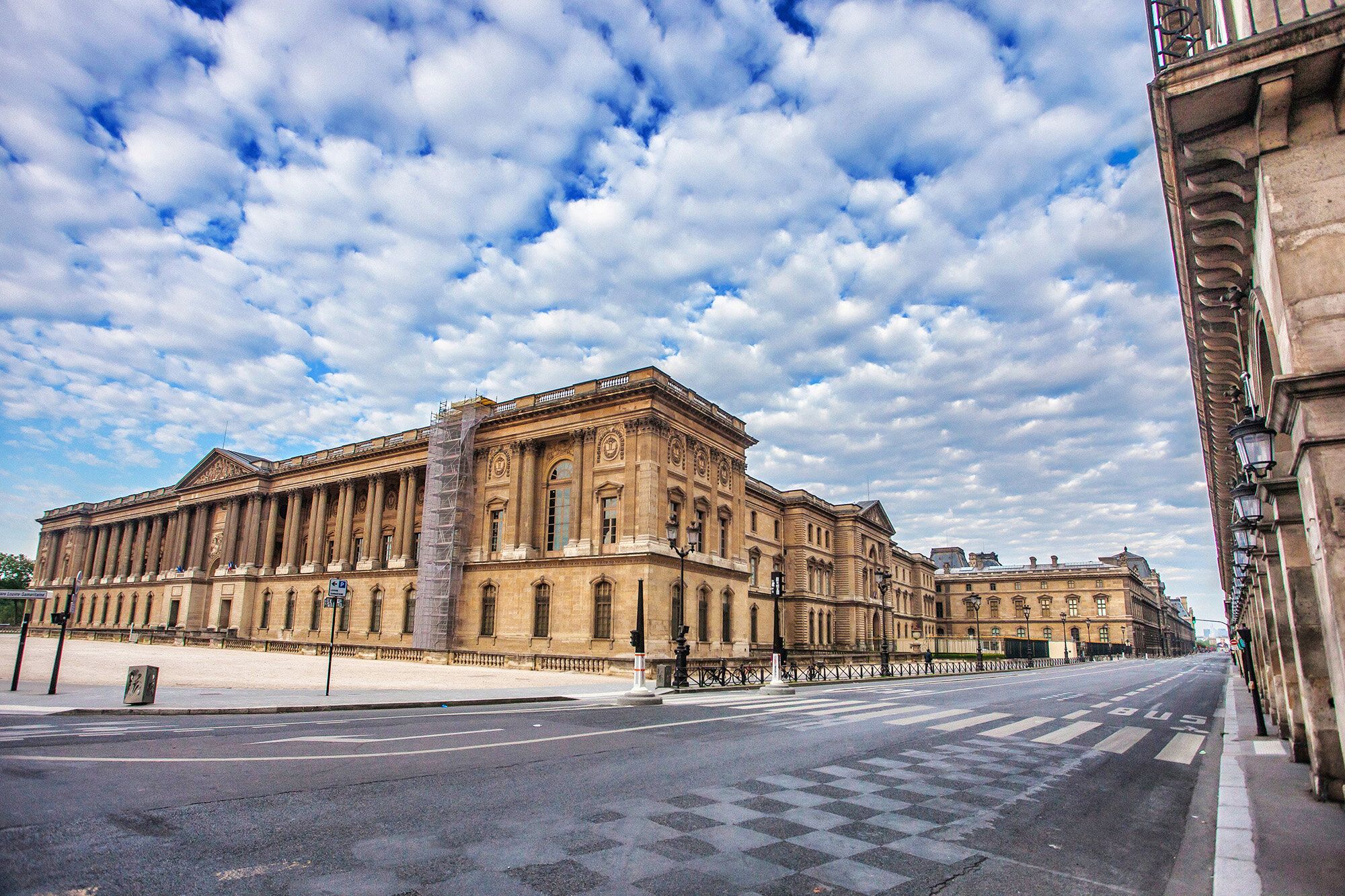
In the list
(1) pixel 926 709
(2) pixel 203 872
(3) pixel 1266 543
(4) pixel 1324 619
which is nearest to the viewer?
(2) pixel 203 872

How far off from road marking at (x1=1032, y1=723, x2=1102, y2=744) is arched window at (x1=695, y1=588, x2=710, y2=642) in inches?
1020

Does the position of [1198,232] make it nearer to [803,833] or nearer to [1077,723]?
[803,833]

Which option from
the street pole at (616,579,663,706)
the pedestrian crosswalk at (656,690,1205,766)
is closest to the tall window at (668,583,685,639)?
the street pole at (616,579,663,706)

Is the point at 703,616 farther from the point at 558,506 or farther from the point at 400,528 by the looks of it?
the point at 400,528

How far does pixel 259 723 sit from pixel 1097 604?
12079cm

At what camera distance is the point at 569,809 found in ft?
21.4

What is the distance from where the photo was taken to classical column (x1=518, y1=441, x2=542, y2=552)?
42562 millimetres

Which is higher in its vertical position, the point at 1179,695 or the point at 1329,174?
the point at 1329,174

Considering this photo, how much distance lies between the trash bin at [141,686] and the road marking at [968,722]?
15.7 meters

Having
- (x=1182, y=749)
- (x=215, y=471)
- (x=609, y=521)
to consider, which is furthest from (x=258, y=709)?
(x=215, y=471)

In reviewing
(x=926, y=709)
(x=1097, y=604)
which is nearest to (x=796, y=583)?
(x=926, y=709)

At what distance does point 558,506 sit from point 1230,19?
3834cm

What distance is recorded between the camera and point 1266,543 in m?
10.4

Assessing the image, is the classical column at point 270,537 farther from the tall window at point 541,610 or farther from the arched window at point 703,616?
the arched window at point 703,616
